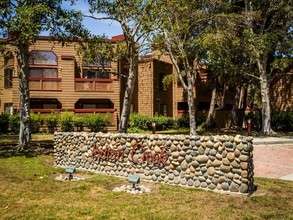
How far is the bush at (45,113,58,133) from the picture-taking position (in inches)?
1070

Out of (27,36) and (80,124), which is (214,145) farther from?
(80,124)

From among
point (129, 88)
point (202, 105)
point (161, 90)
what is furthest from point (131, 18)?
point (202, 105)

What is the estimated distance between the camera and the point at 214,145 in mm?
8375

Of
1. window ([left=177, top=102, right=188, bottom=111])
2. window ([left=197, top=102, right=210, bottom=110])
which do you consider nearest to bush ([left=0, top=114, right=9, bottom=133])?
window ([left=177, top=102, right=188, bottom=111])

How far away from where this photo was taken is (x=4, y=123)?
2631cm

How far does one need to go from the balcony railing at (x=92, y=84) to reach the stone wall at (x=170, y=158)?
18706 millimetres

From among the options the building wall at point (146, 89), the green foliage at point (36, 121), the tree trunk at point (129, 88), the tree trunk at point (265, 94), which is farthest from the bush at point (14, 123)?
the tree trunk at point (265, 94)

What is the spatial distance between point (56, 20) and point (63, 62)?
49.5 ft

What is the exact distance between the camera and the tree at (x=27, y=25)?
13.8 meters

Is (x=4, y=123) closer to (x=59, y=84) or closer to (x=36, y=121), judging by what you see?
(x=36, y=121)

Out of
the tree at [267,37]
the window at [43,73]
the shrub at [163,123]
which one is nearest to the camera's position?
the tree at [267,37]

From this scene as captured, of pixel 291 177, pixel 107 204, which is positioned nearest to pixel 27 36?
pixel 107 204

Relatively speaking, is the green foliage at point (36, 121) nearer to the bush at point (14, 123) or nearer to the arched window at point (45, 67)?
the bush at point (14, 123)

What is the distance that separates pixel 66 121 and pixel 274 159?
1800cm
